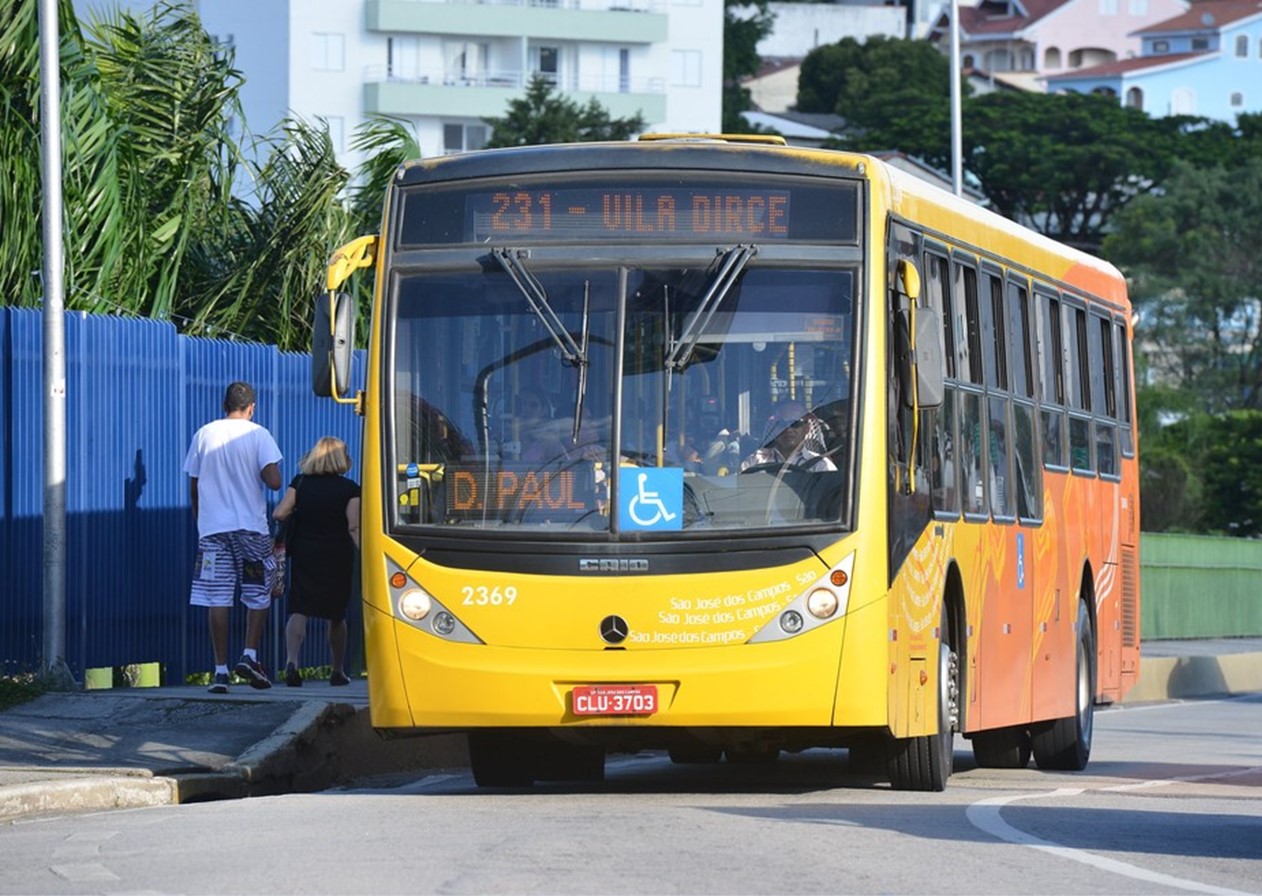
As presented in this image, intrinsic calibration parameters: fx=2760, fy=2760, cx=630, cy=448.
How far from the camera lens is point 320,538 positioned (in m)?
17.4

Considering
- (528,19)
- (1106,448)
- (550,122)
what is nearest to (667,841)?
(1106,448)

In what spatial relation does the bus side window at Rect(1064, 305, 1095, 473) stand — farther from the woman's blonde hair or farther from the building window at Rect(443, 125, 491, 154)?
the building window at Rect(443, 125, 491, 154)

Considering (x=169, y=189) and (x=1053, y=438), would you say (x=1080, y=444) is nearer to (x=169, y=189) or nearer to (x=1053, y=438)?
(x=1053, y=438)

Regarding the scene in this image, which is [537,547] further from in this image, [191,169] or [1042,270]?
[191,169]

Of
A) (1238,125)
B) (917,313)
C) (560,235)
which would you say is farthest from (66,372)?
(1238,125)

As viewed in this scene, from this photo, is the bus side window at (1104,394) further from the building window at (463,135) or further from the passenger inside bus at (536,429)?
the building window at (463,135)

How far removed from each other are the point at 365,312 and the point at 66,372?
7709 mm

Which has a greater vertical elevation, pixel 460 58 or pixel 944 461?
pixel 460 58

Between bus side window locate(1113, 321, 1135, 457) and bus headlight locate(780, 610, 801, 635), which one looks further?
bus side window locate(1113, 321, 1135, 457)

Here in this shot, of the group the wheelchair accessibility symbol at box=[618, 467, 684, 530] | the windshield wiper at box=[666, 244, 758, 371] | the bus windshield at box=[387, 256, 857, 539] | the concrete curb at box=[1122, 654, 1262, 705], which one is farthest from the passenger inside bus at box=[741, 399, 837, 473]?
A: the concrete curb at box=[1122, 654, 1262, 705]

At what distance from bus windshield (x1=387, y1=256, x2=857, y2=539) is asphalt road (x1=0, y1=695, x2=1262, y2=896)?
1371 mm

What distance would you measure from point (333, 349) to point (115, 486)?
16.5 feet

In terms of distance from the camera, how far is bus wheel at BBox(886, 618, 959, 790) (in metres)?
13.5

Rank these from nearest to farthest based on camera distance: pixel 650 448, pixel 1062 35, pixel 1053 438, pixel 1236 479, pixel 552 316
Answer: pixel 650 448, pixel 552 316, pixel 1053 438, pixel 1236 479, pixel 1062 35
